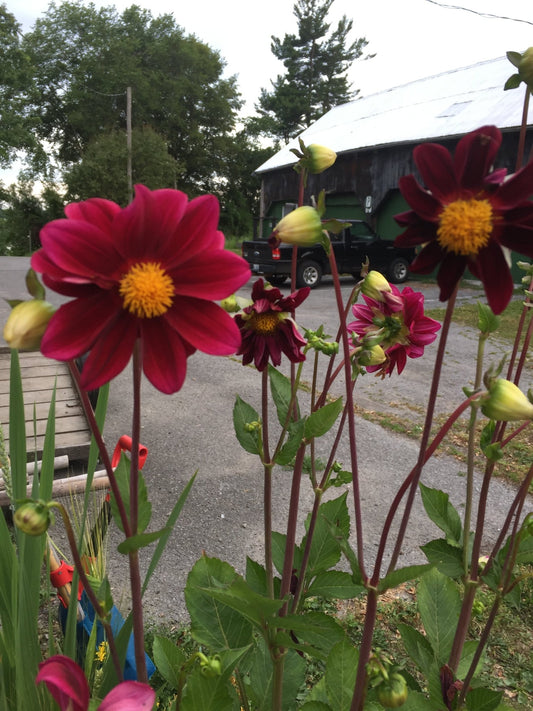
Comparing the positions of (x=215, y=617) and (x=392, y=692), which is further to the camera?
(x=215, y=617)

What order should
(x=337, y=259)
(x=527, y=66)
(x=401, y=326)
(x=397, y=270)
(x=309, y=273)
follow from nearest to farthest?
1. (x=527, y=66)
2. (x=401, y=326)
3. (x=337, y=259)
4. (x=309, y=273)
5. (x=397, y=270)

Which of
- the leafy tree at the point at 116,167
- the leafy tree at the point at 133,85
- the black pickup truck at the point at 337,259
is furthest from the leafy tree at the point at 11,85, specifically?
the black pickup truck at the point at 337,259

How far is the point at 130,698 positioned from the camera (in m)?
0.62

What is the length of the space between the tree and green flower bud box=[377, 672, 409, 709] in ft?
113

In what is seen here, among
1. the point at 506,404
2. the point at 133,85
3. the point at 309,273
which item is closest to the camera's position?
the point at 506,404

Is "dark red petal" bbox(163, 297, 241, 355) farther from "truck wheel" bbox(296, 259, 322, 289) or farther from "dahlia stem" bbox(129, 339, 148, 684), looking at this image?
"truck wheel" bbox(296, 259, 322, 289)

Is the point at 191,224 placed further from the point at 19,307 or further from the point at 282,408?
the point at 282,408

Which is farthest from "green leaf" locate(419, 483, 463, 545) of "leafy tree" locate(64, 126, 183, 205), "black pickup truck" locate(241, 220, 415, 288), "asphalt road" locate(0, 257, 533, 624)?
"leafy tree" locate(64, 126, 183, 205)

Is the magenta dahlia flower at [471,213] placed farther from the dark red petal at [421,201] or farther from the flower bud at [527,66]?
the flower bud at [527,66]

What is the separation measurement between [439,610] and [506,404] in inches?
23.9

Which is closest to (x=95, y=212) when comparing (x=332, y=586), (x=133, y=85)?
(x=332, y=586)

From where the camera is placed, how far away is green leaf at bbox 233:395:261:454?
3.31 feet

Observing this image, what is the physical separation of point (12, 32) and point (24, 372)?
28688 mm

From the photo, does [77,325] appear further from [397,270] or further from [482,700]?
[397,270]
